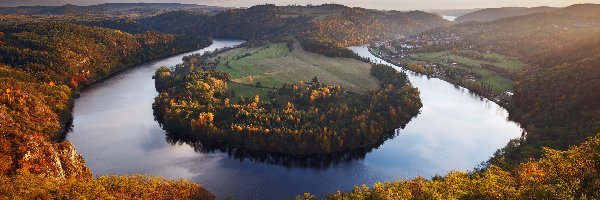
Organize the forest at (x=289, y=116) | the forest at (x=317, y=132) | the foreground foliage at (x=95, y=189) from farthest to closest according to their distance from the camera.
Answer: the forest at (x=289, y=116), the forest at (x=317, y=132), the foreground foliage at (x=95, y=189)

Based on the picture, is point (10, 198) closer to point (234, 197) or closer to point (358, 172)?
point (234, 197)

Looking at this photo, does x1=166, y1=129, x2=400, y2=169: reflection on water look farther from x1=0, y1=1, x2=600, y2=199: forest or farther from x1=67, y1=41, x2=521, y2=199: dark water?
x1=0, y1=1, x2=600, y2=199: forest

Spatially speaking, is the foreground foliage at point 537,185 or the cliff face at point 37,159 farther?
the cliff face at point 37,159

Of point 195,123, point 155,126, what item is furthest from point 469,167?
point 155,126

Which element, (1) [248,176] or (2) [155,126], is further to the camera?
(2) [155,126]

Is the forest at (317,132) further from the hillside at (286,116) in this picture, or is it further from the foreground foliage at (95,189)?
the hillside at (286,116)

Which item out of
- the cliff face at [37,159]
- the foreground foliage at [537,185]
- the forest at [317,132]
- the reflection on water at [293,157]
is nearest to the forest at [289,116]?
the forest at [317,132]

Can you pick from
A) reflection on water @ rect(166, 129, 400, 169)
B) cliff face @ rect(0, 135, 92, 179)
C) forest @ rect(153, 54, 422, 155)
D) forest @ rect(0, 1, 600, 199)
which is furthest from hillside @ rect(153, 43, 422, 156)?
cliff face @ rect(0, 135, 92, 179)
